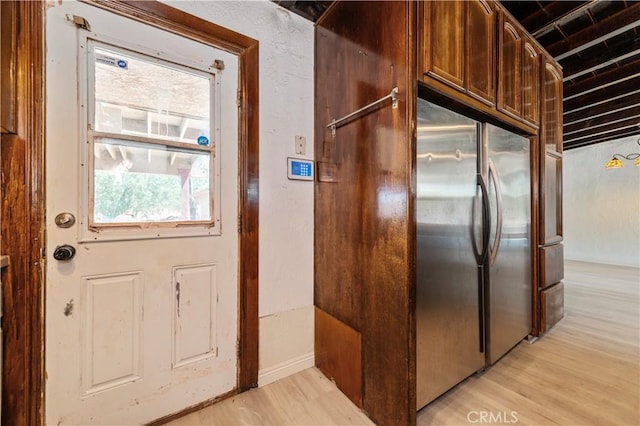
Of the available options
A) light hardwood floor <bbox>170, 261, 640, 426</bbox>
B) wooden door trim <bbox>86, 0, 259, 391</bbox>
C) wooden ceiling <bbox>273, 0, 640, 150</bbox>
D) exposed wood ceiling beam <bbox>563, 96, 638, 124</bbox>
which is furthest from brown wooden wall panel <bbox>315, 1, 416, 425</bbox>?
exposed wood ceiling beam <bbox>563, 96, 638, 124</bbox>

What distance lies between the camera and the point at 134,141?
1.26m

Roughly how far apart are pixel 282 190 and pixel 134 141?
0.82 metres

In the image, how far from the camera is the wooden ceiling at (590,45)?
76.6 inches

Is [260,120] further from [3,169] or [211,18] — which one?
[3,169]

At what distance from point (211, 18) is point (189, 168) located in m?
0.86

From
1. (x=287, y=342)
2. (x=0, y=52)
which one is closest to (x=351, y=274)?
(x=287, y=342)

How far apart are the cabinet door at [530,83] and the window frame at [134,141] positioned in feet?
7.12

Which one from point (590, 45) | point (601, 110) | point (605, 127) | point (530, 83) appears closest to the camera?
point (530, 83)

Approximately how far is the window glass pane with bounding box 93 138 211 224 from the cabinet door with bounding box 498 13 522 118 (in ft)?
6.31

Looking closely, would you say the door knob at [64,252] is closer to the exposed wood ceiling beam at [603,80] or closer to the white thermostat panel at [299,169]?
the white thermostat panel at [299,169]

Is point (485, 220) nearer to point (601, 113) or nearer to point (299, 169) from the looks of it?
point (299, 169)

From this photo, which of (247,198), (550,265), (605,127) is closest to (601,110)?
(605,127)

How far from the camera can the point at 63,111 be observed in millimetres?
1109

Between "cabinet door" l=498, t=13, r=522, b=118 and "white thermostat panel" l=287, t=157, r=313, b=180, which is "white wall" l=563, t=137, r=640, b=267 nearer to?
"cabinet door" l=498, t=13, r=522, b=118
